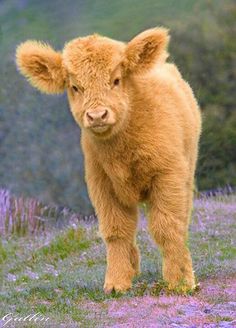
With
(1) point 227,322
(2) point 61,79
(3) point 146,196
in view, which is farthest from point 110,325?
(2) point 61,79

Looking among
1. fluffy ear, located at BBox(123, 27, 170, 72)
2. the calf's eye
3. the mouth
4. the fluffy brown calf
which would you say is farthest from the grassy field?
fluffy ear, located at BBox(123, 27, 170, 72)

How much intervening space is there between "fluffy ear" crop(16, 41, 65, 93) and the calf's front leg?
2.51ft

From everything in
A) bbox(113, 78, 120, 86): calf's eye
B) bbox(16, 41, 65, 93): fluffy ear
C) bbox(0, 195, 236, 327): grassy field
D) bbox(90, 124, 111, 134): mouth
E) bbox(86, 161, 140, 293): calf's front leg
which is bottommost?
bbox(0, 195, 236, 327): grassy field

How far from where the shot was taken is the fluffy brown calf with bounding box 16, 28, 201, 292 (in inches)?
357

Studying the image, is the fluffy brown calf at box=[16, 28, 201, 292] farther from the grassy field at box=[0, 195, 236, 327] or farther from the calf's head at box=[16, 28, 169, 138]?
the grassy field at box=[0, 195, 236, 327]

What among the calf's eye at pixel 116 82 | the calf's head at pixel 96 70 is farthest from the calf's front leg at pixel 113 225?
the calf's eye at pixel 116 82

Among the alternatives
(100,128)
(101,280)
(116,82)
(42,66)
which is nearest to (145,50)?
(116,82)

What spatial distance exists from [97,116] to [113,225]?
1330 millimetres

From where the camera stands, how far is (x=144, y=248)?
12.7m

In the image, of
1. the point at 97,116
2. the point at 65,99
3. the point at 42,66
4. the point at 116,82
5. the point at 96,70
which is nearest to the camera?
the point at 97,116

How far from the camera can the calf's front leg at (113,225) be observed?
968 centimetres

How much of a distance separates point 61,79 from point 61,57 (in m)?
0.18

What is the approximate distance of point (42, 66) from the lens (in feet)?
31.6

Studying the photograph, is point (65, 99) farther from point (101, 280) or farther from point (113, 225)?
point (113, 225)
